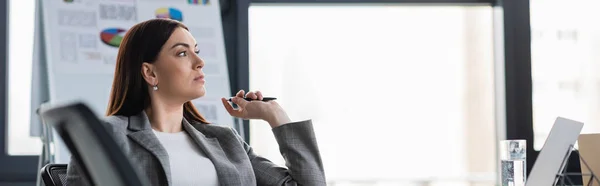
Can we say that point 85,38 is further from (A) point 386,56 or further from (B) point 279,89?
(A) point 386,56

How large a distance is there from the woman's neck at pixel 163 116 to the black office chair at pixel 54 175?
0.98 ft

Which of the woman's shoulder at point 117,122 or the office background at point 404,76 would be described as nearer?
the woman's shoulder at point 117,122

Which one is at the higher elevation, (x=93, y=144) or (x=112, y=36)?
(x=112, y=36)

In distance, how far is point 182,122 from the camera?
6.68ft

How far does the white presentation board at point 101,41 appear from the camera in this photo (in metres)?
3.21

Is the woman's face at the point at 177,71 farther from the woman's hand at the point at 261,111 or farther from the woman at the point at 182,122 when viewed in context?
the woman's hand at the point at 261,111

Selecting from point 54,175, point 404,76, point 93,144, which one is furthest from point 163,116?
point 404,76

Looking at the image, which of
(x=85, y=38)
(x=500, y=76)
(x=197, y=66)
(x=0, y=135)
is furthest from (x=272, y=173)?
(x=500, y=76)

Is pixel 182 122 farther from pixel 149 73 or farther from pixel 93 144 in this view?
pixel 93 144

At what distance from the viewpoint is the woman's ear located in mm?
1971

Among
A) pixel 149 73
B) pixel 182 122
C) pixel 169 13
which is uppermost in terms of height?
pixel 169 13

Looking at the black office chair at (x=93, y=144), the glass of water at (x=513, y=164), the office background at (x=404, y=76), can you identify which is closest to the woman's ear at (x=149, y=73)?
the glass of water at (x=513, y=164)

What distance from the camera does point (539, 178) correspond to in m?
1.84

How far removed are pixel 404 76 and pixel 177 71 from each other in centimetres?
277
